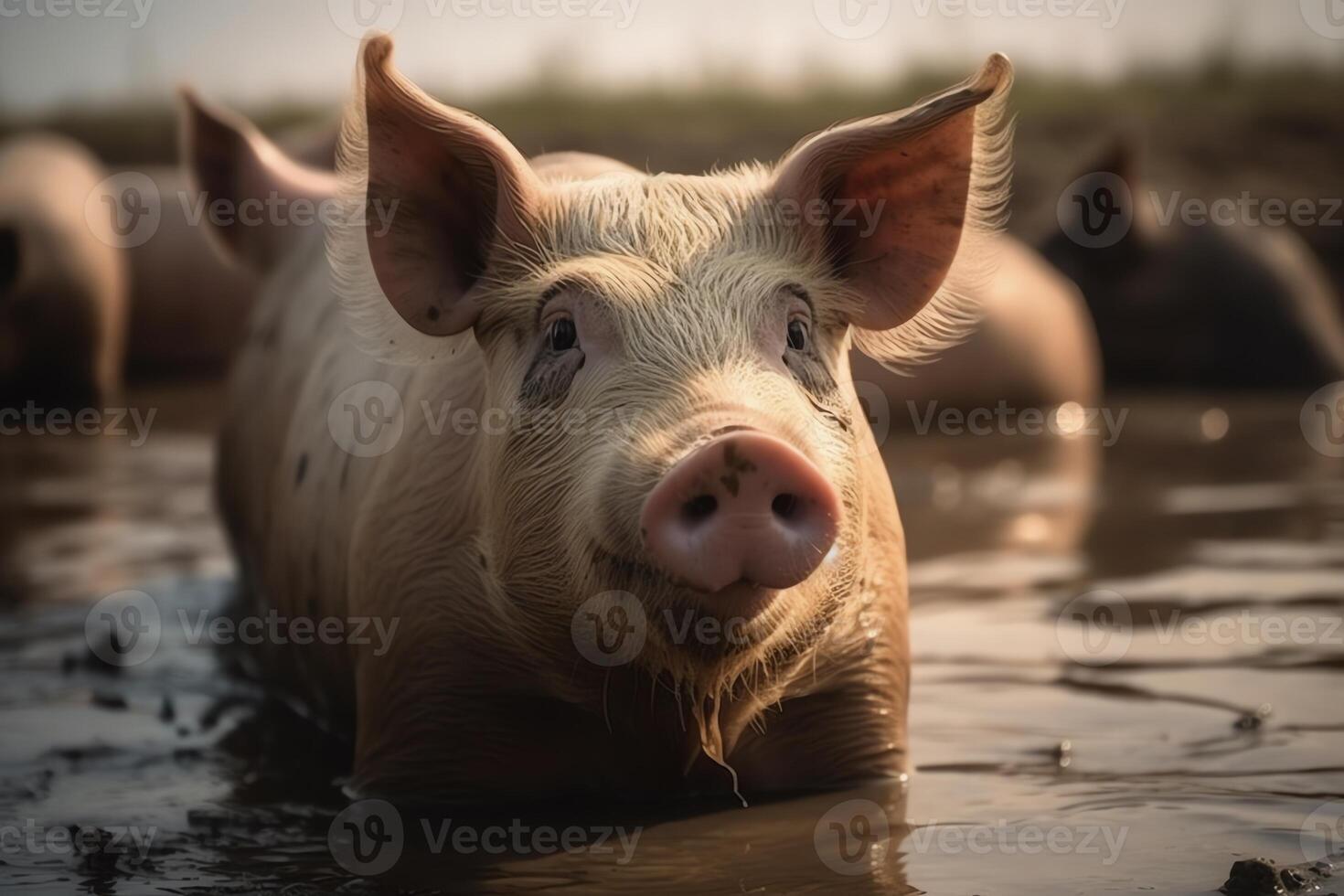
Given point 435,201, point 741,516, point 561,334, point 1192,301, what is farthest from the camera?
point 1192,301

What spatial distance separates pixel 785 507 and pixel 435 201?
48.2 inches

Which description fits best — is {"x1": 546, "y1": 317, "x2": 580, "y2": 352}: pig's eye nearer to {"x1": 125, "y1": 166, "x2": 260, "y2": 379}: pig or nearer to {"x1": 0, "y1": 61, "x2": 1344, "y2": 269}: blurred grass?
{"x1": 125, "y1": 166, "x2": 260, "y2": 379}: pig

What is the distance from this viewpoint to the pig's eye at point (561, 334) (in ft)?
12.5

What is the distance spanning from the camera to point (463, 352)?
4352mm

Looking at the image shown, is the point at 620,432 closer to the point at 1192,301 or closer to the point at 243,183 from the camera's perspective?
the point at 243,183

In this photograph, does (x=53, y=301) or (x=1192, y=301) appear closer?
(x=53, y=301)

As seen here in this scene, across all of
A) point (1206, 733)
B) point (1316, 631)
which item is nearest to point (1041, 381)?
point (1316, 631)

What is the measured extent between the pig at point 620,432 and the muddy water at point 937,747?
0.19 m

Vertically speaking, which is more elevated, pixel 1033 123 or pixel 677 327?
pixel 1033 123

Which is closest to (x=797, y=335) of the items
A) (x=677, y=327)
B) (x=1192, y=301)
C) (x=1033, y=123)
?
(x=677, y=327)

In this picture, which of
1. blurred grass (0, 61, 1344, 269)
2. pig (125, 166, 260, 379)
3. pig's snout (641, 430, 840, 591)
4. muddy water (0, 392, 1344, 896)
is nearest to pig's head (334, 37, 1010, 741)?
pig's snout (641, 430, 840, 591)

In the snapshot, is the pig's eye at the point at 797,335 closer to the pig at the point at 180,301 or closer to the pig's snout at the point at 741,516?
the pig's snout at the point at 741,516

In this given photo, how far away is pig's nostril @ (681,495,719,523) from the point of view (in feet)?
10.6

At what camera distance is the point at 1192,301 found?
12859mm
